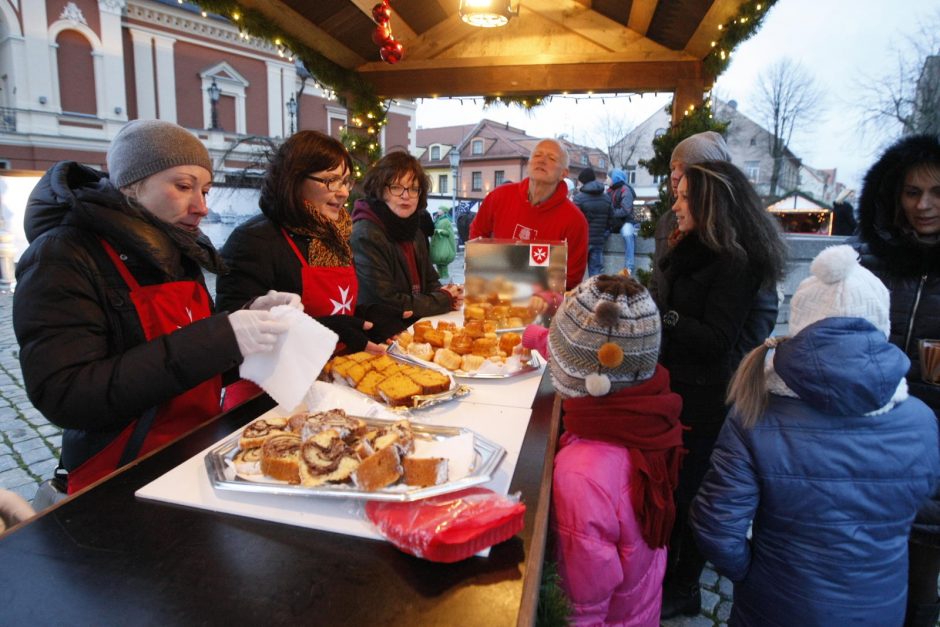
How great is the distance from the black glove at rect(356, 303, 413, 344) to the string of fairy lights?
78.6 inches

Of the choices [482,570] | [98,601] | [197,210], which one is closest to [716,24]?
[197,210]

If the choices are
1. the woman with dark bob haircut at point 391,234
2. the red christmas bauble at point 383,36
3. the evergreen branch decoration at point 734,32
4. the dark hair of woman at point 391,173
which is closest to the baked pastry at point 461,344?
the woman with dark bob haircut at point 391,234

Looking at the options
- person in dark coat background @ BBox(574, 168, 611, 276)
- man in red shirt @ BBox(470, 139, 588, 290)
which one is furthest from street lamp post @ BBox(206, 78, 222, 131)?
man in red shirt @ BBox(470, 139, 588, 290)

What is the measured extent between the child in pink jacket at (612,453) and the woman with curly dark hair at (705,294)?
709 mm

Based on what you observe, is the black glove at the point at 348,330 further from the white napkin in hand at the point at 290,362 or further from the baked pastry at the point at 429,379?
the white napkin in hand at the point at 290,362

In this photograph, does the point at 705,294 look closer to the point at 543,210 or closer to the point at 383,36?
the point at 543,210

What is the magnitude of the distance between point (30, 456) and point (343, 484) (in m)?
3.86

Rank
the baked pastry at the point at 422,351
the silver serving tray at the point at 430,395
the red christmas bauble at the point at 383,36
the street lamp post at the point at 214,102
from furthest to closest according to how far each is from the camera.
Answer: the street lamp post at the point at 214,102
the red christmas bauble at the point at 383,36
the baked pastry at the point at 422,351
the silver serving tray at the point at 430,395

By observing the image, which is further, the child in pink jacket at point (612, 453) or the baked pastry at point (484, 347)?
the baked pastry at point (484, 347)

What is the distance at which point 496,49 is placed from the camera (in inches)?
203

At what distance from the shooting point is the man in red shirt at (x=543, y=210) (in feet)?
12.2

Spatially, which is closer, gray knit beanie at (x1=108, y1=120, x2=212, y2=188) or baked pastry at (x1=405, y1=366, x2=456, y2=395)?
gray knit beanie at (x1=108, y1=120, x2=212, y2=188)

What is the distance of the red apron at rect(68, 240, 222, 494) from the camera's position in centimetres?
146

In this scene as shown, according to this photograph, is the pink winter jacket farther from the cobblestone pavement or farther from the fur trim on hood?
the fur trim on hood
